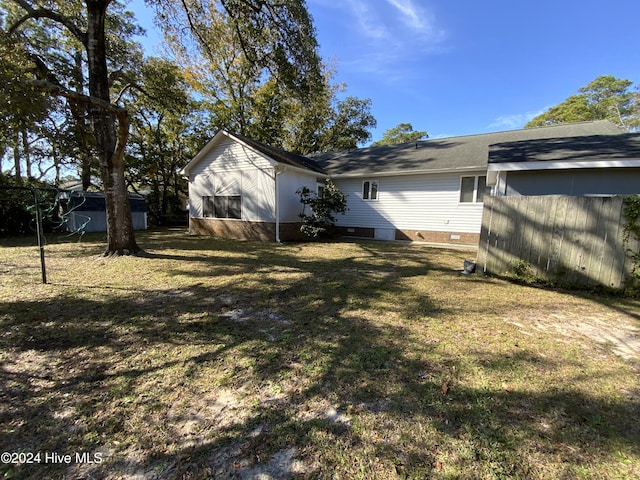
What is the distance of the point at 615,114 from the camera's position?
26.9m

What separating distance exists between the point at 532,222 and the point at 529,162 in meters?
2.04

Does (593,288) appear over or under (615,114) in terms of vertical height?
under

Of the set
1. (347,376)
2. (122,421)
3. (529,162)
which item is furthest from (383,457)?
(529,162)

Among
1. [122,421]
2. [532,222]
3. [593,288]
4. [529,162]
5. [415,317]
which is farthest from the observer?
[529,162]

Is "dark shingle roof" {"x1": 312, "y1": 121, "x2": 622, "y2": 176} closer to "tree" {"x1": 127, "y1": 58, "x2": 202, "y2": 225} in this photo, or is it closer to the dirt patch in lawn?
the dirt patch in lawn

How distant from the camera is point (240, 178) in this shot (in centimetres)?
1234

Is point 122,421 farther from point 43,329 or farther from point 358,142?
point 358,142

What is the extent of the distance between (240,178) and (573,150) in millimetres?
11158

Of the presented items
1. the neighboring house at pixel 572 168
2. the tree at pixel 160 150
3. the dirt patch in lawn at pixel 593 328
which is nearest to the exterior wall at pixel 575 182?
the neighboring house at pixel 572 168

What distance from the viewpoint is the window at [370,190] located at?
13.0 meters

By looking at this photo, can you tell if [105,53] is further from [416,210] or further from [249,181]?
[416,210]

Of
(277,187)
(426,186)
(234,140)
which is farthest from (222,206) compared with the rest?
(426,186)

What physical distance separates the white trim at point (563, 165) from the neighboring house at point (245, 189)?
24.1ft

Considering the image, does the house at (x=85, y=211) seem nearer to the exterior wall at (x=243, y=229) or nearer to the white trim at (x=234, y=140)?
the exterior wall at (x=243, y=229)
